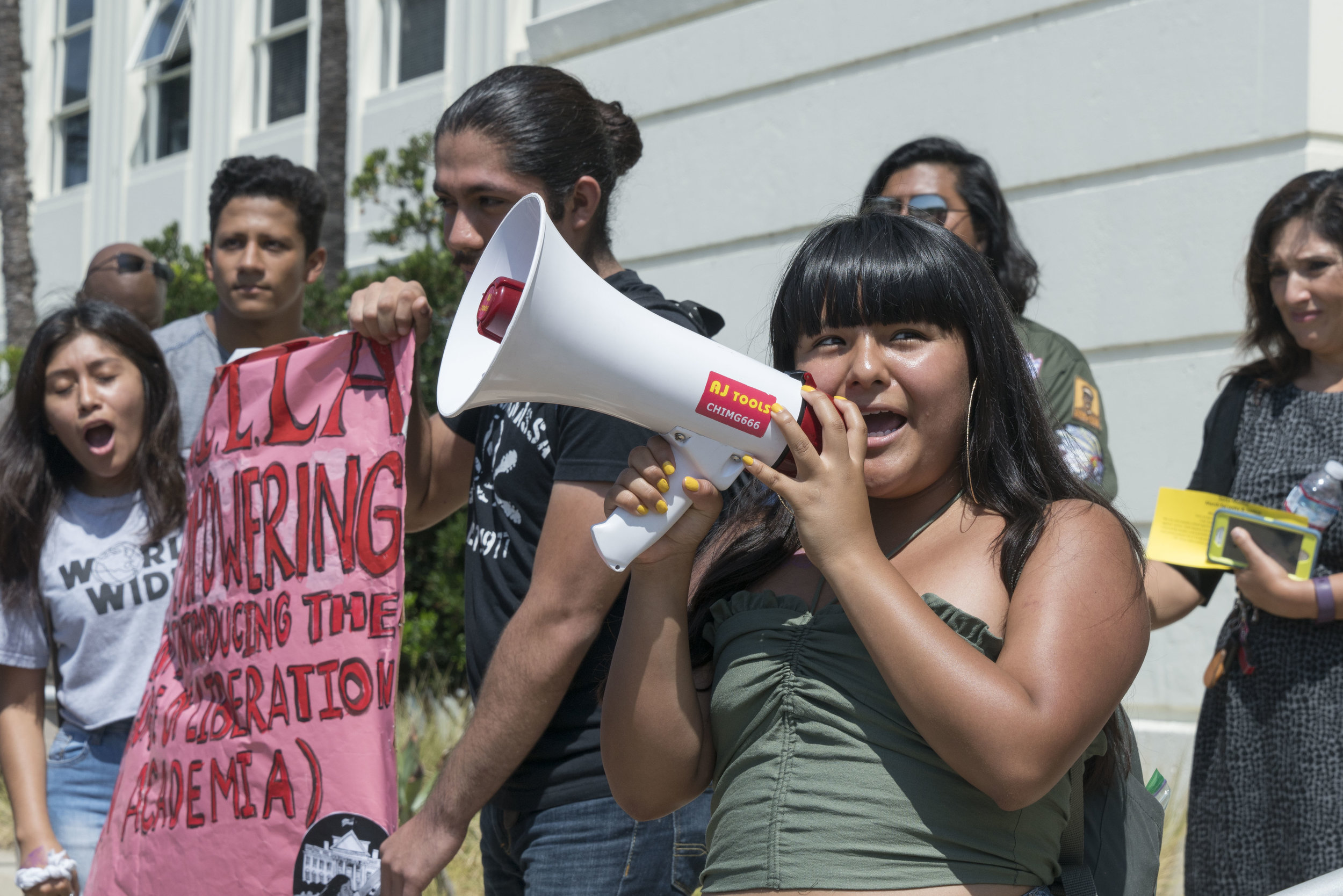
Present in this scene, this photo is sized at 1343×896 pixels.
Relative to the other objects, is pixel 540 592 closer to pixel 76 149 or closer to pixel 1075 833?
pixel 1075 833

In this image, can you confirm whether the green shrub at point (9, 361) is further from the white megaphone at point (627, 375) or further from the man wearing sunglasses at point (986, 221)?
the white megaphone at point (627, 375)

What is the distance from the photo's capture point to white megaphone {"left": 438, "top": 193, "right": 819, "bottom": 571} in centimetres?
183

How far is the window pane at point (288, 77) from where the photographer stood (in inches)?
495

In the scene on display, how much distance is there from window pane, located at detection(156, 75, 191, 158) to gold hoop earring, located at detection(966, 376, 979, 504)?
44.5 feet

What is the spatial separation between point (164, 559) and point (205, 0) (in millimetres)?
11627

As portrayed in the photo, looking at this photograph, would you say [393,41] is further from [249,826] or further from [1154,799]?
[1154,799]

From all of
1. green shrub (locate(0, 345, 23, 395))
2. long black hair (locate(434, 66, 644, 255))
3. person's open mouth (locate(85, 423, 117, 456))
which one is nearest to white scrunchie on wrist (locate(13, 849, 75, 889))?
person's open mouth (locate(85, 423, 117, 456))

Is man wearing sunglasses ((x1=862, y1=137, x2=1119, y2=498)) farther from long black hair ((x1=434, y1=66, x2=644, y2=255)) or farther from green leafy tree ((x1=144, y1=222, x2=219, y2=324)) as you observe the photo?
green leafy tree ((x1=144, y1=222, x2=219, y2=324))

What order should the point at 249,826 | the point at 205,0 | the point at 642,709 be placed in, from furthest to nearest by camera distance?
1. the point at 205,0
2. the point at 249,826
3. the point at 642,709

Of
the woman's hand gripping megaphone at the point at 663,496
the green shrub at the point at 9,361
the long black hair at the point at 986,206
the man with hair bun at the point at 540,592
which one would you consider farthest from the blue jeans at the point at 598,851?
the green shrub at the point at 9,361

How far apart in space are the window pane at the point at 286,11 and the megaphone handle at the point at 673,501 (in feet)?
39.1

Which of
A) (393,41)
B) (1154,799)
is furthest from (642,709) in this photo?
(393,41)

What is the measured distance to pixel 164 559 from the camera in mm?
3322

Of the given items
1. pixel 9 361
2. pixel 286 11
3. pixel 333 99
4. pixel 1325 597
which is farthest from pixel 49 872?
pixel 286 11
